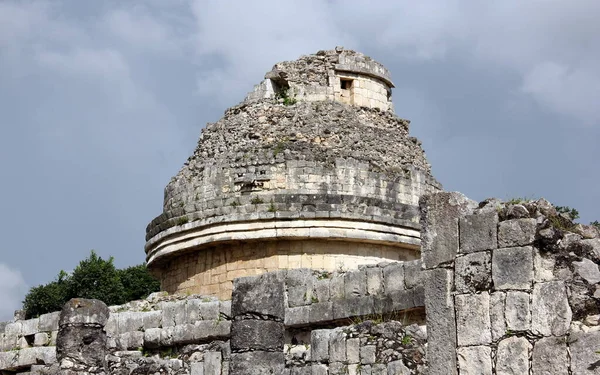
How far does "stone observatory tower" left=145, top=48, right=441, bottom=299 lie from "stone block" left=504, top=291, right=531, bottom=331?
25.8 feet

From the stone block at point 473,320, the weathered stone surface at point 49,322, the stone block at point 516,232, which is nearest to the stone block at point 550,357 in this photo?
the stone block at point 473,320

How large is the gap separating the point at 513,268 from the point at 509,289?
0.17m

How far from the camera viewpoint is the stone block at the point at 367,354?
35.3 ft

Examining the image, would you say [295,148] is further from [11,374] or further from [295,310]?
[11,374]

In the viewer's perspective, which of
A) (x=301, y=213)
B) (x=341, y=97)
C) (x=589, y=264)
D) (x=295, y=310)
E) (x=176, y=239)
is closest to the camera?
(x=589, y=264)

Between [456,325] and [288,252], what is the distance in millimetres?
7918

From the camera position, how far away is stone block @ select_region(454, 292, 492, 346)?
811 centimetres

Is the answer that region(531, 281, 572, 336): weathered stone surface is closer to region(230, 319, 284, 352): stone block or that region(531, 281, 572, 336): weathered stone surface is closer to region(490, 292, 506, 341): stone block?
region(490, 292, 506, 341): stone block

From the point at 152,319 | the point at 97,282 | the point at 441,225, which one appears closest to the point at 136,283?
the point at 97,282

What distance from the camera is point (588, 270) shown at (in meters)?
7.85

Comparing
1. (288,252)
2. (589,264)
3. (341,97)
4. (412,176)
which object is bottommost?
(589,264)

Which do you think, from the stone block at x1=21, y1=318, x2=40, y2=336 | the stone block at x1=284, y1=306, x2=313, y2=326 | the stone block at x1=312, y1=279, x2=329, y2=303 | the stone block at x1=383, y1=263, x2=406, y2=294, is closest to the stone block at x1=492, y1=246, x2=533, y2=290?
the stone block at x1=383, y1=263, x2=406, y2=294

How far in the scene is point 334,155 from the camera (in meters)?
16.5

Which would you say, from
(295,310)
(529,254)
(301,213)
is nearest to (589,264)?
(529,254)
